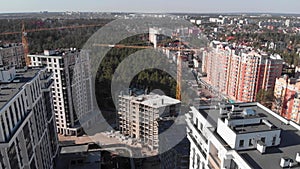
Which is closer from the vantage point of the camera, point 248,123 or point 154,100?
point 248,123

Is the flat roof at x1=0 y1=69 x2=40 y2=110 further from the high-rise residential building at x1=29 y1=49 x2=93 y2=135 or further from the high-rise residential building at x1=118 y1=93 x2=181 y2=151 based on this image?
the high-rise residential building at x1=118 y1=93 x2=181 y2=151

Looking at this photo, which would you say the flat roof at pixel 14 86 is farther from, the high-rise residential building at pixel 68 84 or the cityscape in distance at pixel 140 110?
the high-rise residential building at pixel 68 84

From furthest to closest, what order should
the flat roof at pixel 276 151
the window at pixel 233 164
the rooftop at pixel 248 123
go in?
the rooftop at pixel 248 123 < the window at pixel 233 164 < the flat roof at pixel 276 151

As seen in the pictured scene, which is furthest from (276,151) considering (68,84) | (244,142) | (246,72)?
(246,72)

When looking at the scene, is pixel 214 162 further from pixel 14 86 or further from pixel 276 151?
pixel 14 86

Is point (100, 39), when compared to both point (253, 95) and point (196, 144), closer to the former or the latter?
point (253, 95)

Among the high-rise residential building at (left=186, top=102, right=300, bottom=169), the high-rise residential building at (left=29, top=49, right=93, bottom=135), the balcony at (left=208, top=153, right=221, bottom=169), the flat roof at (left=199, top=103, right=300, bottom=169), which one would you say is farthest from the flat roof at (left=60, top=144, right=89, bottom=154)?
the balcony at (left=208, top=153, right=221, bottom=169)

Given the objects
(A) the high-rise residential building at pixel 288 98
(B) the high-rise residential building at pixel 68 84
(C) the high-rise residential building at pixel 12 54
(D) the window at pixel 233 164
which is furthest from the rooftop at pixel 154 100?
(C) the high-rise residential building at pixel 12 54
